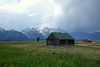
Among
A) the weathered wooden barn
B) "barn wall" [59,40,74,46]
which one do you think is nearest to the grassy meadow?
the weathered wooden barn

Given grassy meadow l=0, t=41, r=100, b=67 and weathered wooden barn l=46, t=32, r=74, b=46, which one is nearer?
grassy meadow l=0, t=41, r=100, b=67

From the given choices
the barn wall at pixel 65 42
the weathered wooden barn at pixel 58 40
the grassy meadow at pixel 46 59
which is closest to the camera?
the grassy meadow at pixel 46 59

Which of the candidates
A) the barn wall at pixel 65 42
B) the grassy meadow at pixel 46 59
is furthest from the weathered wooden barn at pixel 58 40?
the grassy meadow at pixel 46 59

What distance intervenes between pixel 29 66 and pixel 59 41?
55.1 m

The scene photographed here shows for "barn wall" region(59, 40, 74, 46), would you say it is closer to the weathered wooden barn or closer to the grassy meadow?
the weathered wooden barn

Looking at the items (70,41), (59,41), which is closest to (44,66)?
(59,41)

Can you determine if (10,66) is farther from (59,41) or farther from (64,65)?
(59,41)

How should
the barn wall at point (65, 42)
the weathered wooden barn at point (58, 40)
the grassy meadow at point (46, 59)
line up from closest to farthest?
the grassy meadow at point (46, 59) < the weathered wooden barn at point (58, 40) < the barn wall at point (65, 42)

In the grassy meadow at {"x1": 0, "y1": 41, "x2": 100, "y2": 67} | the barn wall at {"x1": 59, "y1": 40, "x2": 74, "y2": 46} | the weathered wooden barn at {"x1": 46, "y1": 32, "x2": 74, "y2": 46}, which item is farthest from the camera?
the barn wall at {"x1": 59, "y1": 40, "x2": 74, "y2": 46}

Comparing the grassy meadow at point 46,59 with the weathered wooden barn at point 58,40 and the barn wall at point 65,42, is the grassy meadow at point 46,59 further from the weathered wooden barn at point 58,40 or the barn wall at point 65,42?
the barn wall at point 65,42

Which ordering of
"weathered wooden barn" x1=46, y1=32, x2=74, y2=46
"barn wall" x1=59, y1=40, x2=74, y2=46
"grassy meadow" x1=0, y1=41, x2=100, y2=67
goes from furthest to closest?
"barn wall" x1=59, y1=40, x2=74, y2=46, "weathered wooden barn" x1=46, y1=32, x2=74, y2=46, "grassy meadow" x1=0, y1=41, x2=100, y2=67

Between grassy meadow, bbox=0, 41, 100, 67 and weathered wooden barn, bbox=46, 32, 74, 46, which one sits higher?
weathered wooden barn, bbox=46, 32, 74, 46

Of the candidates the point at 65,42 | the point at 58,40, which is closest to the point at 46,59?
the point at 58,40

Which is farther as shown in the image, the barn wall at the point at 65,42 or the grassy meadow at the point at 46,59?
the barn wall at the point at 65,42
